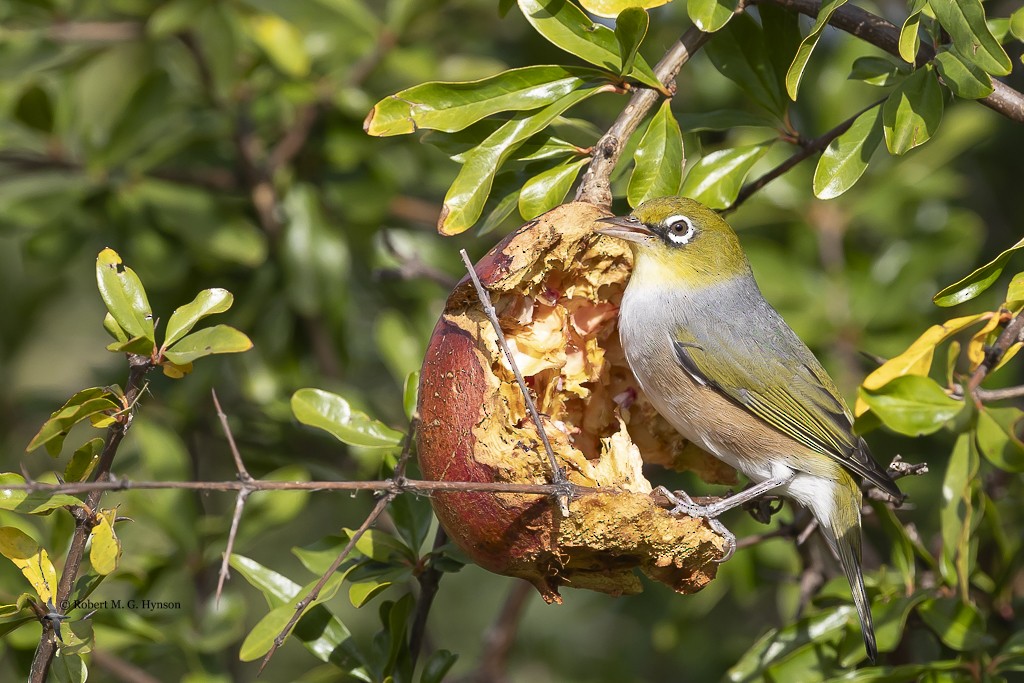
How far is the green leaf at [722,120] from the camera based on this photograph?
372 cm

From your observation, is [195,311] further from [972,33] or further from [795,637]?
[795,637]

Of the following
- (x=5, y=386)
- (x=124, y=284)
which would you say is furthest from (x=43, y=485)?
(x=5, y=386)

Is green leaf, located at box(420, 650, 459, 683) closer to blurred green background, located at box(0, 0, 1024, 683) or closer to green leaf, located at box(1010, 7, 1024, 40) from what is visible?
blurred green background, located at box(0, 0, 1024, 683)

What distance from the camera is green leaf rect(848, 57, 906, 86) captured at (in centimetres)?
333

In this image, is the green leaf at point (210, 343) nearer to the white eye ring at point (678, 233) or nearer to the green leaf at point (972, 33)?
the white eye ring at point (678, 233)

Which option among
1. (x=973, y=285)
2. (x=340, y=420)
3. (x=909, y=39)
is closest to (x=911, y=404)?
(x=973, y=285)

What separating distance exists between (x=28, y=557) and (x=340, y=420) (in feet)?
3.38

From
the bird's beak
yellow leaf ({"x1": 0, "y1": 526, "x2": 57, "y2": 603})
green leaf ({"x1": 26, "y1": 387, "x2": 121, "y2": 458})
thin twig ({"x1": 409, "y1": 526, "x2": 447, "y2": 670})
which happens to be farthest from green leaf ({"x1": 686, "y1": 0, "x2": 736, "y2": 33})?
yellow leaf ({"x1": 0, "y1": 526, "x2": 57, "y2": 603})

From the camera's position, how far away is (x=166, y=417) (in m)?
5.50

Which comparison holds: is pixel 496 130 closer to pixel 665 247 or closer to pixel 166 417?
pixel 665 247

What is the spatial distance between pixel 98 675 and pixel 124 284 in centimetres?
217

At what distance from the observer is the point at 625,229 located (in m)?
3.63

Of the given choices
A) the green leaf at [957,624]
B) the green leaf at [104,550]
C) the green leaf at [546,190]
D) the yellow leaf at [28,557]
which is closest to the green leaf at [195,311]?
the green leaf at [104,550]

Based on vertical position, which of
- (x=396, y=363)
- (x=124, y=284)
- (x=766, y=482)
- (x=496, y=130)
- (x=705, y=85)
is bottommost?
(x=396, y=363)
